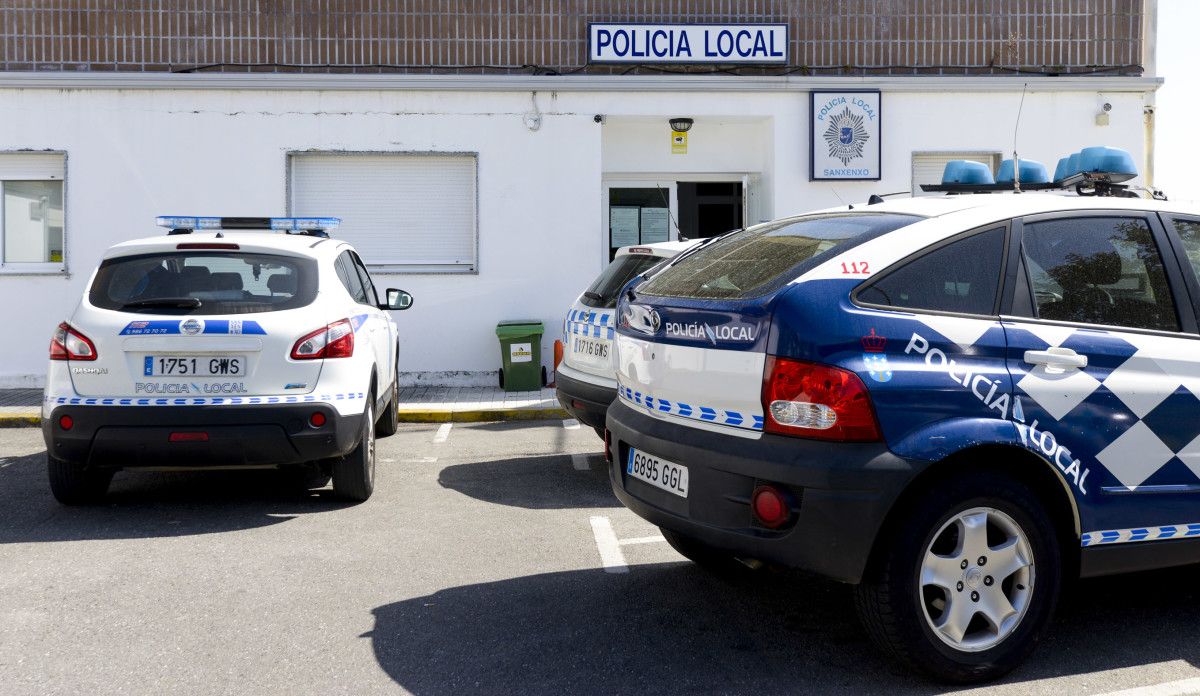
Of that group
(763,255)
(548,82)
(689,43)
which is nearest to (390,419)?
(548,82)

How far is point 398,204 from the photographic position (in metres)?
12.7

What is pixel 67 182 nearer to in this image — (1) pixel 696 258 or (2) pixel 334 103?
(2) pixel 334 103

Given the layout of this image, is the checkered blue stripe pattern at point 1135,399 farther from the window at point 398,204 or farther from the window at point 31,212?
the window at point 31,212

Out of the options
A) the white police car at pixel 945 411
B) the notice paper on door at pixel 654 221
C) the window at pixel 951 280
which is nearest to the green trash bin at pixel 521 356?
the notice paper on door at pixel 654 221

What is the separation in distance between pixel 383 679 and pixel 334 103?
32.0 feet

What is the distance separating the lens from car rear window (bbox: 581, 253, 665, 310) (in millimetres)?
7418

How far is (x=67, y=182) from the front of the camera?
40.1 ft

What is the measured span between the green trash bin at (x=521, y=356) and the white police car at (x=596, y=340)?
408 cm

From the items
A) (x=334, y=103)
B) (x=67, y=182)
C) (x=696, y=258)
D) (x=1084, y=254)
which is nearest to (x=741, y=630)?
(x=696, y=258)

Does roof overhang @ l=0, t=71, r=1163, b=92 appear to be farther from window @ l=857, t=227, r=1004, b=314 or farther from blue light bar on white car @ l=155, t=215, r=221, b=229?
window @ l=857, t=227, r=1004, b=314

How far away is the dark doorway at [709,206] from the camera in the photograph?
44.0 feet

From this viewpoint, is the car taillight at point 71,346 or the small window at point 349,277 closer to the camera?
the car taillight at point 71,346

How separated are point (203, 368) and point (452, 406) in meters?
4.87

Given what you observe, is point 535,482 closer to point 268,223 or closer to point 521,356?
point 268,223
